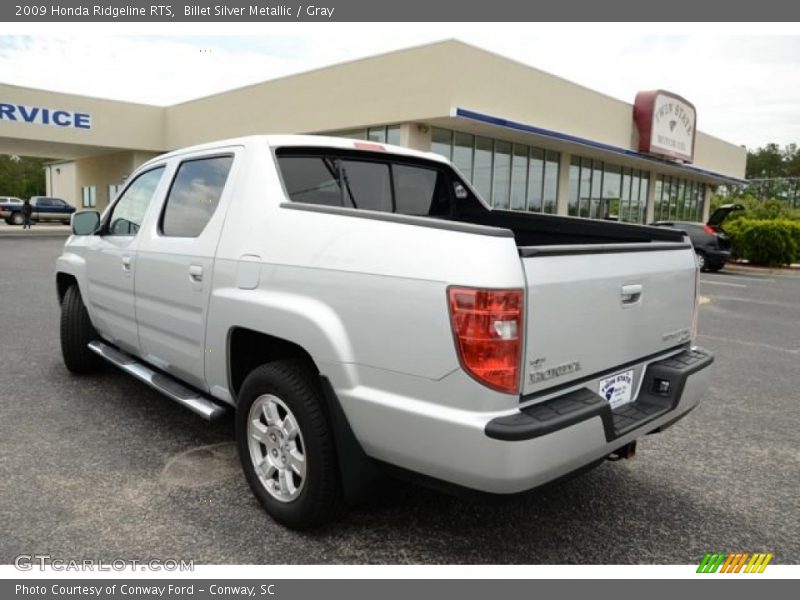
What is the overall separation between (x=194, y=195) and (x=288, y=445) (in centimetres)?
171

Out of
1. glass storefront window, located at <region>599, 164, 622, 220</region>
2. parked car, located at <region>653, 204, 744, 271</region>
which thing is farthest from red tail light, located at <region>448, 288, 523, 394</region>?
glass storefront window, located at <region>599, 164, 622, 220</region>

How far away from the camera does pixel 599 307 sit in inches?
101

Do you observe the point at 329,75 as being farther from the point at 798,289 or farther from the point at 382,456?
the point at 382,456

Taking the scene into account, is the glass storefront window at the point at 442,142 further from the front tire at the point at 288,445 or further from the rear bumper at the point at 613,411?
the front tire at the point at 288,445

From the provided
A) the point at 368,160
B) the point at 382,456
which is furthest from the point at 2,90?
the point at 382,456

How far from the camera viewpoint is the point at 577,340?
248 cm

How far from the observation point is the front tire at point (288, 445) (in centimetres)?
265

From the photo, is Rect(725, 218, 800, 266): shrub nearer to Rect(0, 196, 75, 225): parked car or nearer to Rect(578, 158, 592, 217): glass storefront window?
Rect(578, 158, 592, 217): glass storefront window

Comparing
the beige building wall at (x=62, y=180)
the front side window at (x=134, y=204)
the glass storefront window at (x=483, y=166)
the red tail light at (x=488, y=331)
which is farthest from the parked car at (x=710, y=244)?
the beige building wall at (x=62, y=180)

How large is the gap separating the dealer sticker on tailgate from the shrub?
854 inches

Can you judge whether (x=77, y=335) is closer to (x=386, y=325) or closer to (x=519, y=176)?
(x=386, y=325)

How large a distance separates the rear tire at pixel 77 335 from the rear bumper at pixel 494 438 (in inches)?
136

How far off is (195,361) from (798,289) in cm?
1585

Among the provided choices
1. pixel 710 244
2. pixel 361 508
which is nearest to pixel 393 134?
pixel 710 244
